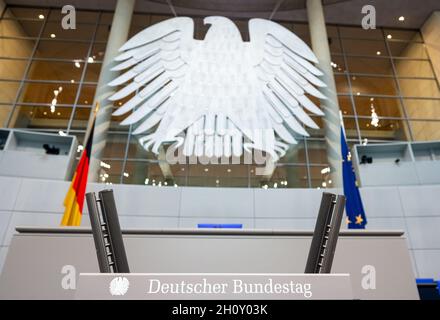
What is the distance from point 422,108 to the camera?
35.3 ft

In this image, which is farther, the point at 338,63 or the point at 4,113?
the point at 338,63

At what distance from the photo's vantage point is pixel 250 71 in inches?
286

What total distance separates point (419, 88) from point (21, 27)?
14.7m

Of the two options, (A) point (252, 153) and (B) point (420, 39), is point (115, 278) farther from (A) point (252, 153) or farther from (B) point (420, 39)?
(B) point (420, 39)

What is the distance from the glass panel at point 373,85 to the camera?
1132 cm

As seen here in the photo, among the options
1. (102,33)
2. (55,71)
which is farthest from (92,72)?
(102,33)

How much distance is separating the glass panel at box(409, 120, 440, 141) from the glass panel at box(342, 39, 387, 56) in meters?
3.31

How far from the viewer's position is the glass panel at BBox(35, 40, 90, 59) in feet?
37.2

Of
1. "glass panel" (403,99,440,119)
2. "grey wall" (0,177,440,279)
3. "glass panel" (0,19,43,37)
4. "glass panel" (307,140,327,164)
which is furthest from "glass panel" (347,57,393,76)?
"glass panel" (0,19,43,37)

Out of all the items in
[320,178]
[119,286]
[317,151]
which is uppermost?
[317,151]

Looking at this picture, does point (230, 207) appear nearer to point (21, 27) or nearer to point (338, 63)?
point (338, 63)

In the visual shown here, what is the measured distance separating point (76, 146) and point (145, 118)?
2521 mm

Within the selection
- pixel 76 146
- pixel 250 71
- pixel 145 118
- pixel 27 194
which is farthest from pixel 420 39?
pixel 27 194

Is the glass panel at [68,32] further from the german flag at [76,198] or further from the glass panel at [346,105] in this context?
the glass panel at [346,105]
